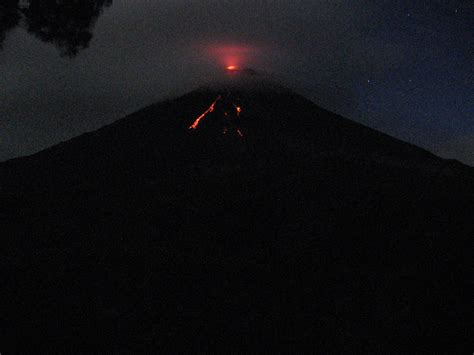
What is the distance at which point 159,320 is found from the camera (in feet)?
60.1

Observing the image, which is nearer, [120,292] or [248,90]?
[120,292]

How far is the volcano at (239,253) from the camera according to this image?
57.1ft

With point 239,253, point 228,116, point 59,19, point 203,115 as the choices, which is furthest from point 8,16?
point 203,115

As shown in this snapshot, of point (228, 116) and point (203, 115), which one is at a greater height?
point (228, 116)

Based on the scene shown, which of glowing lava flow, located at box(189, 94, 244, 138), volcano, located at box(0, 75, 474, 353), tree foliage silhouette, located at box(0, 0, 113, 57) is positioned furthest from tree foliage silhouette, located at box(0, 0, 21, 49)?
glowing lava flow, located at box(189, 94, 244, 138)

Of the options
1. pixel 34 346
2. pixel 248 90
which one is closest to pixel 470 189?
pixel 34 346

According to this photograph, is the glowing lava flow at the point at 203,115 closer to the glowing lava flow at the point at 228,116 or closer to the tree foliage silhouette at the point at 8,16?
the glowing lava flow at the point at 228,116

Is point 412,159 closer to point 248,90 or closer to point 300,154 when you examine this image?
point 300,154

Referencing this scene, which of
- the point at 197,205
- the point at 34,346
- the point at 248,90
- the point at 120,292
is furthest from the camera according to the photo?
the point at 248,90

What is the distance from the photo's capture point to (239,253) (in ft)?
79.8

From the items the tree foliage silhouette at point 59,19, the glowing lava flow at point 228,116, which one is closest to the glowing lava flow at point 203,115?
the glowing lava flow at point 228,116

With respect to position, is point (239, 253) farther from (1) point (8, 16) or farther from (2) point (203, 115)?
(2) point (203, 115)

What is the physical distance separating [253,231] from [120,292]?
8.87 meters

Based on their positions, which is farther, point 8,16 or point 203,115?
point 203,115
